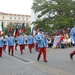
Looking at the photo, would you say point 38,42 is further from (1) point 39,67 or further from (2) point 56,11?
(2) point 56,11

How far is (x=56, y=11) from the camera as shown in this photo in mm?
37531

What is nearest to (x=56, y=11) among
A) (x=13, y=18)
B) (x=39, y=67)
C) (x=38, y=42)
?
(x=38, y=42)

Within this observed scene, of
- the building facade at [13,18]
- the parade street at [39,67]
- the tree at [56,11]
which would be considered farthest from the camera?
the building facade at [13,18]

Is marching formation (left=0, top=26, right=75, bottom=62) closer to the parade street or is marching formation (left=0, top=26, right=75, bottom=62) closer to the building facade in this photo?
the parade street

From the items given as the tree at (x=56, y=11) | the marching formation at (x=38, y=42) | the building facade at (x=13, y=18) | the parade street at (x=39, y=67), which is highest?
the building facade at (x=13, y=18)

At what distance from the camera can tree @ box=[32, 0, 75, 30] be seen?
113 feet

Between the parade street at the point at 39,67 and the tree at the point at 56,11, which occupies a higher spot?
the tree at the point at 56,11

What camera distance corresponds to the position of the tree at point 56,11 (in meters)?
34.4

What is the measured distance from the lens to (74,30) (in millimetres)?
13375

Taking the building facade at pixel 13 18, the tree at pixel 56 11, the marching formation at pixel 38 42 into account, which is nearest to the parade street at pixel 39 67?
the marching formation at pixel 38 42

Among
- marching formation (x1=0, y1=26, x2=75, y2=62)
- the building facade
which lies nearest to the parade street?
marching formation (x1=0, y1=26, x2=75, y2=62)

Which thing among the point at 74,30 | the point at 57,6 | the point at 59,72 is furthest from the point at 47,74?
the point at 57,6

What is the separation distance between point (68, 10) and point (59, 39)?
1197 centimetres

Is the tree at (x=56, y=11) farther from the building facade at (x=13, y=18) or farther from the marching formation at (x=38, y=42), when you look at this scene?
the building facade at (x=13, y=18)
